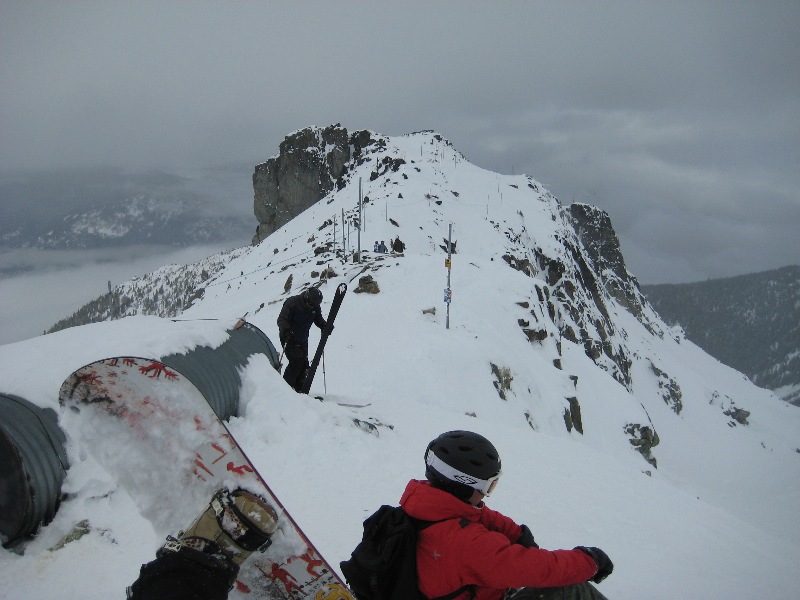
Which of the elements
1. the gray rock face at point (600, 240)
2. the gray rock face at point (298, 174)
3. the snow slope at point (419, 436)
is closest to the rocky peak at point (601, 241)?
the gray rock face at point (600, 240)

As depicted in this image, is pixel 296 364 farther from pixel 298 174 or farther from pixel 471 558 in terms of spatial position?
pixel 298 174

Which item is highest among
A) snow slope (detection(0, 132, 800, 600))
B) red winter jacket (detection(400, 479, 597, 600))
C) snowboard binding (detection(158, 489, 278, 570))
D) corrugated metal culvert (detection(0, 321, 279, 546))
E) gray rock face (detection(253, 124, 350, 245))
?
gray rock face (detection(253, 124, 350, 245))

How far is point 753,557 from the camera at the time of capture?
5.98m

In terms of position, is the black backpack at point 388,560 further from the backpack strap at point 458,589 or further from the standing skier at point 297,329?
the standing skier at point 297,329

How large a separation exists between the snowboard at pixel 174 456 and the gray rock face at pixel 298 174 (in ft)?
302

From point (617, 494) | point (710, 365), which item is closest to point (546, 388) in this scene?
point (617, 494)

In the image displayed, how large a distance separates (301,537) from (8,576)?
256 cm

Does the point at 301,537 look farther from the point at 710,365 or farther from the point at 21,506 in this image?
the point at 710,365

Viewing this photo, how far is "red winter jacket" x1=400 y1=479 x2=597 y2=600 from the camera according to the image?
7.83ft

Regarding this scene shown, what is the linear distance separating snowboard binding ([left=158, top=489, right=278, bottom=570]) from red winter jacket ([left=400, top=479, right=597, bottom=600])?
2.64 feet

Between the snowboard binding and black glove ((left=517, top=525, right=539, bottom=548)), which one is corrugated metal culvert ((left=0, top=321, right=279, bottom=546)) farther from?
black glove ((left=517, top=525, right=539, bottom=548))

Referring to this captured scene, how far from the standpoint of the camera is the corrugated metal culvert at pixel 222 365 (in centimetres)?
590

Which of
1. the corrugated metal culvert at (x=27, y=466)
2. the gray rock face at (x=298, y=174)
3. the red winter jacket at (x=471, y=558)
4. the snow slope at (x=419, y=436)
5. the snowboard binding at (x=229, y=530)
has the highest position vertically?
the gray rock face at (x=298, y=174)

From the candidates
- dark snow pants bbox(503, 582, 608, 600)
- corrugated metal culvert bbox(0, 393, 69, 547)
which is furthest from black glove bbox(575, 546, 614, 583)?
corrugated metal culvert bbox(0, 393, 69, 547)
